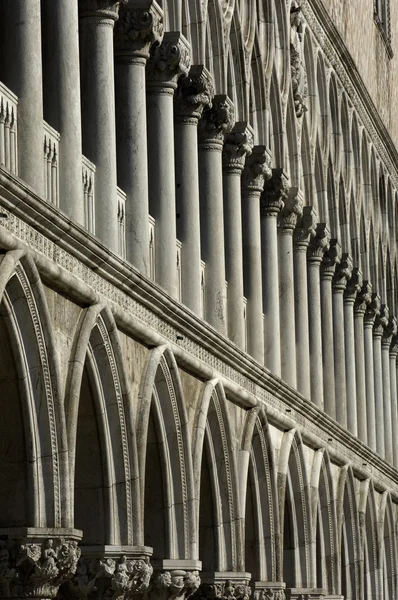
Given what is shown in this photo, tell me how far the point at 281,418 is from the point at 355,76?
1073cm

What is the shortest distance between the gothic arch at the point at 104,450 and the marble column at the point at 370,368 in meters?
16.6

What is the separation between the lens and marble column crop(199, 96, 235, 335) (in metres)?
20.5

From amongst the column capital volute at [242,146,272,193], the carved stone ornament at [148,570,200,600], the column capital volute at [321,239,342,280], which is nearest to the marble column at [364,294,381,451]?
the column capital volute at [321,239,342,280]

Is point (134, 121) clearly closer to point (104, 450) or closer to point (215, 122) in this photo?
point (104, 450)

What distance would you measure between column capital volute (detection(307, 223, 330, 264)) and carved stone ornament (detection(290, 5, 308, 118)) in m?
1.77

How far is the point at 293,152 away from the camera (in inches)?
1038

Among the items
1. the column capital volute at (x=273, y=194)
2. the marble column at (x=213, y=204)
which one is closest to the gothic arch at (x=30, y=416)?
the marble column at (x=213, y=204)

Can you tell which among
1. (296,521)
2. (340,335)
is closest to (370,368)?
(340,335)

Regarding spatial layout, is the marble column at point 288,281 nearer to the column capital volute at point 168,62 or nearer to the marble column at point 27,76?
the column capital volute at point 168,62

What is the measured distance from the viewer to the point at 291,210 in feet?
84.4

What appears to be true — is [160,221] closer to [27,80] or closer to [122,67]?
[122,67]

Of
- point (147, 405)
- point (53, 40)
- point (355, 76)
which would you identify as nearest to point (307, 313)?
point (355, 76)

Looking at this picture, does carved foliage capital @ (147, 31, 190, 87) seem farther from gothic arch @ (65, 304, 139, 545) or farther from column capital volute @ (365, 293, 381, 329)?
column capital volute @ (365, 293, 381, 329)

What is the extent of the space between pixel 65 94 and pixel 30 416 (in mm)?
2910
